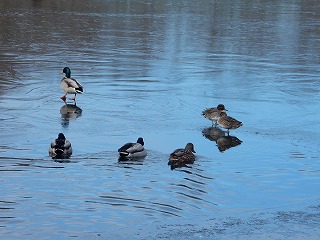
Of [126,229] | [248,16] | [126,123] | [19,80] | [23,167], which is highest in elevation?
[248,16]

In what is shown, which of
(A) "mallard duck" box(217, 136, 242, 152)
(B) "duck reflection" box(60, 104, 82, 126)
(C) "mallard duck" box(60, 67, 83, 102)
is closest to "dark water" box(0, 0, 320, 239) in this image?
(B) "duck reflection" box(60, 104, 82, 126)

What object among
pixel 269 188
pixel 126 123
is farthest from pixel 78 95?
pixel 269 188

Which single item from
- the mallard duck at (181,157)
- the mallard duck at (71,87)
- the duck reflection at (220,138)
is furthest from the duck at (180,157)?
the mallard duck at (71,87)

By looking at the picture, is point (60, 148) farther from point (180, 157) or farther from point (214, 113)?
point (214, 113)

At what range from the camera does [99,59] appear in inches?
944

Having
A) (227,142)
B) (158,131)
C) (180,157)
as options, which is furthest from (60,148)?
(227,142)

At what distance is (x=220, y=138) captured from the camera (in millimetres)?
15406

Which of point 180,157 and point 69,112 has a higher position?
point 69,112

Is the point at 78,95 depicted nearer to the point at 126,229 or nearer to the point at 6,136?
the point at 6,136

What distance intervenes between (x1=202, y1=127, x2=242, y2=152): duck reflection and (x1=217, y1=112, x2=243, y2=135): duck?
19 centimetres

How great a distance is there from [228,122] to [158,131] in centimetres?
129

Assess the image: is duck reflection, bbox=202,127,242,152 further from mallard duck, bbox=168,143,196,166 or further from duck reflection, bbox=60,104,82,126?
duck reflection, bbox=60,104,82,126

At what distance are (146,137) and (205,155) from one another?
4.73 feet

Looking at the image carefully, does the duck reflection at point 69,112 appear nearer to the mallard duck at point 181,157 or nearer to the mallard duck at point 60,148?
the mallard duck at point 60,148
